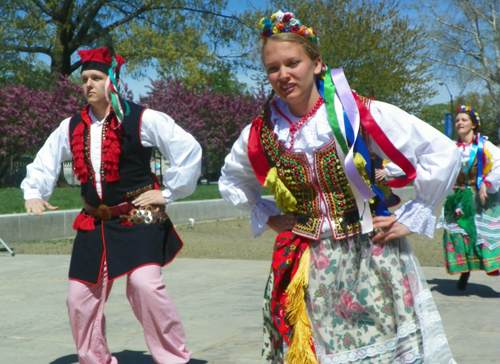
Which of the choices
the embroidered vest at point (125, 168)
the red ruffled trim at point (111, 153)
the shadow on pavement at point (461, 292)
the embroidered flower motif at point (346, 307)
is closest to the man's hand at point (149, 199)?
the embroidered vest at point (125, 168)

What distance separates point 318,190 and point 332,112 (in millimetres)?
319

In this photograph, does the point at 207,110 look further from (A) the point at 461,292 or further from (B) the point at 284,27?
(B) the point at 284,27

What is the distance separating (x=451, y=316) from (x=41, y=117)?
22212 mm

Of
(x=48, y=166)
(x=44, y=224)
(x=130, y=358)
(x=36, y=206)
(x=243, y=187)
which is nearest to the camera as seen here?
(x=243, y=187)

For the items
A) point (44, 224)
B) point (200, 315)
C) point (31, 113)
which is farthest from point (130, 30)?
point (200, 315)

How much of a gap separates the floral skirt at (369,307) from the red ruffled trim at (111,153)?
147 cm

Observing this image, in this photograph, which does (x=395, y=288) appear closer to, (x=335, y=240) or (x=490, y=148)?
(x=335, y=240)

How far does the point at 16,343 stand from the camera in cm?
445

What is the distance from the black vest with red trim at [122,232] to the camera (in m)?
3.59

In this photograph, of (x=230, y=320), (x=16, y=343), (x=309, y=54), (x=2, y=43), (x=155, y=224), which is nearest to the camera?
(x=309, y=54)

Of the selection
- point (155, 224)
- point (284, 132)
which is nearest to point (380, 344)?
point (284, 132)

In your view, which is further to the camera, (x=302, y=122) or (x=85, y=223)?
(x=85, y=223)

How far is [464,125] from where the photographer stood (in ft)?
21.1

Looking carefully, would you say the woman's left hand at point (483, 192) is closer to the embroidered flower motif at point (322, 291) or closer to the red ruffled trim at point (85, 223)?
the red ruffled trim at point (85, 223)
